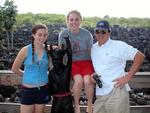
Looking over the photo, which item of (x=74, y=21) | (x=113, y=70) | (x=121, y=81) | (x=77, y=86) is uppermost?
(x=74, y=21)

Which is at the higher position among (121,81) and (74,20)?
(74,20)

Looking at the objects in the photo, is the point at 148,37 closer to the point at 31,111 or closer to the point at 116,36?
the point at 116,36

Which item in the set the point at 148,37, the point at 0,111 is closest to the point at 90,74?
the point at 0,111

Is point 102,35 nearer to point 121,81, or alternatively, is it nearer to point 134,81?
point 121,81

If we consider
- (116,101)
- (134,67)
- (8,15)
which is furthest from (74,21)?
(8,15)

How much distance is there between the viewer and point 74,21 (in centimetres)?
567

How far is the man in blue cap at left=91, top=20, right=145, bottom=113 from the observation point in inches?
204

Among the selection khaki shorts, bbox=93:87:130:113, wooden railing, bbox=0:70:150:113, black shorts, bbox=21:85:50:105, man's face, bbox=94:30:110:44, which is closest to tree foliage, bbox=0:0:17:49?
wooden railing, bbox=0:70:150:113

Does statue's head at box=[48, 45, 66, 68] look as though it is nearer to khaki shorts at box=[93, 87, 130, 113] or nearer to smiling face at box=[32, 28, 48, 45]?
smiling face at box=[32, 28, 48, 45]

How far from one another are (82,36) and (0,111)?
1.97m

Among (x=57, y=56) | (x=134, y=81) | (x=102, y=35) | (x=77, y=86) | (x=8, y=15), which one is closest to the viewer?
(x=102, y=35)

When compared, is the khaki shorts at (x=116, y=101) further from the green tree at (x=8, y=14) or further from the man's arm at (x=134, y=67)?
the green tree at (x=8, y=14)

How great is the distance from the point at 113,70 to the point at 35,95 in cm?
108

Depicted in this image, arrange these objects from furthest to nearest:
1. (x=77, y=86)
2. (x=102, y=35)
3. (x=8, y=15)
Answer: (x=8, y=15) → (x=77, y=86) → (x=102, y=35)
